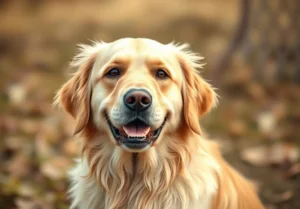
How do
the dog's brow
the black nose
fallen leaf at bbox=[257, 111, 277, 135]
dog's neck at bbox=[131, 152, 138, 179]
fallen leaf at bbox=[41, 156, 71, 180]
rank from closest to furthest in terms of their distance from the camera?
the black nose < the dog's brow < dog's neck at bbox=[131, 152, 138, 179] < fallen leaf at bbox=[41, 156, 71, 180] < fallen leaf at bbox=[257, 111, 277, 135]

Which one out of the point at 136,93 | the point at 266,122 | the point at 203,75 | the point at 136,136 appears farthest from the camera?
the point at 203,75

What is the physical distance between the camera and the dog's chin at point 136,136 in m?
3.43

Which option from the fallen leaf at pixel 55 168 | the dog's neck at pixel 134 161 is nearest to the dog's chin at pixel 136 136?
the dog's neck at pixel 134 161

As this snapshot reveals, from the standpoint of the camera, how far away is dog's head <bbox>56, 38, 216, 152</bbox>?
11.2ft

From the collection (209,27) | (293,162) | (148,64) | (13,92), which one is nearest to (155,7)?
(209,27)

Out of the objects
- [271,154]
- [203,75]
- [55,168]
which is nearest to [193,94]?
[55,168]

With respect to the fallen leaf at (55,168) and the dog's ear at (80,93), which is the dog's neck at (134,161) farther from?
the fallen leaf at (55,168)

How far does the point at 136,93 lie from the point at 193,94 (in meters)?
0.54

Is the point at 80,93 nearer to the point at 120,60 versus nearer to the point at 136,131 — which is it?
the point at 120,60

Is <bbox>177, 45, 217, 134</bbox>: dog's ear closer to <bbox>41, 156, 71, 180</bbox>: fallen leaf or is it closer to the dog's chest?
the dog's chest

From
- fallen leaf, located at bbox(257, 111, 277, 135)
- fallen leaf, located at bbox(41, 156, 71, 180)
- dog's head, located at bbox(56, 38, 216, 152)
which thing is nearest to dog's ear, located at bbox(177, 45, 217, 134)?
dog's head, located at bbox(56, 38, 216, 152)

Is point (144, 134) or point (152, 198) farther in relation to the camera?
point (152, 198)

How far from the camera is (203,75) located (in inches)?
300

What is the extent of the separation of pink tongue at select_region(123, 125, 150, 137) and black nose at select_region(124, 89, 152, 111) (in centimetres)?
14
